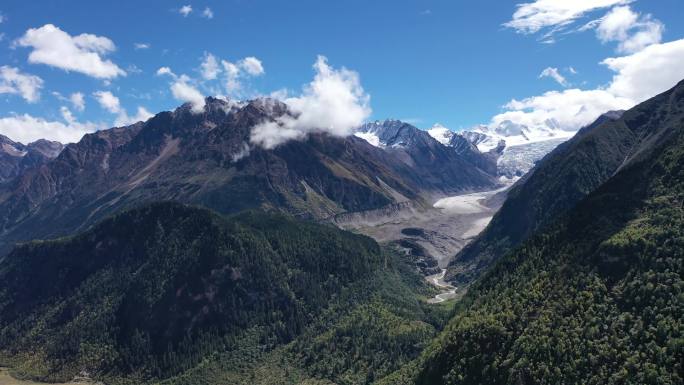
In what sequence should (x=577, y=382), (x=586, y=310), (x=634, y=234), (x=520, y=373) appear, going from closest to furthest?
(x=577, y=382), (x=520, y=373), (x=586, y=310), (x=634, y=234)

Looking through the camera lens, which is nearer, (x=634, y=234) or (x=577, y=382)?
(x=577, y=382)

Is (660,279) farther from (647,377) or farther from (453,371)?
(453,371)

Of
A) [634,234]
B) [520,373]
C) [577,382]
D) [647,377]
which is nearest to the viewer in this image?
[647,377]

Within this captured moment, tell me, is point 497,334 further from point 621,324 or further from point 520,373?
point 621,324

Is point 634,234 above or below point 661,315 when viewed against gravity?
above

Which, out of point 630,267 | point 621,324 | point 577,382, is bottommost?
point 577,382

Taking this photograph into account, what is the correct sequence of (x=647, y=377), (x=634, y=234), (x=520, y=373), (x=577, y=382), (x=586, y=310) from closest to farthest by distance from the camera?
(x=647, y=377), (x=577, y=382), (x=520, y=373), (x=586, y=310), (x=634, y=234)

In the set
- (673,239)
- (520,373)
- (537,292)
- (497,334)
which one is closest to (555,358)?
(520,373)

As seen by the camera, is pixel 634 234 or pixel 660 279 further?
pixel 634 234

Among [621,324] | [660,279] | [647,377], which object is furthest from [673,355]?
[660,279]
